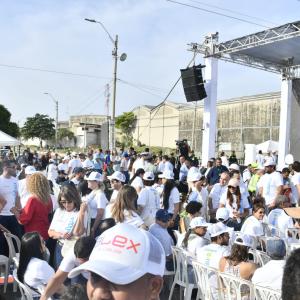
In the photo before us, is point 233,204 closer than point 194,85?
Yes

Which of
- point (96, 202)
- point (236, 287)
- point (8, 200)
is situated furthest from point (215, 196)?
point (236, 287)

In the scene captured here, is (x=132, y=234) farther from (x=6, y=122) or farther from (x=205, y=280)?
(x=6, y=122)

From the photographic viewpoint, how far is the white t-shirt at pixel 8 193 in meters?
6.29

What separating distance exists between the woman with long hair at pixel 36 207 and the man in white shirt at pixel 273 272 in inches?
107

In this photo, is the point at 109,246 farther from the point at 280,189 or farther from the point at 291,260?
the point at 280,189

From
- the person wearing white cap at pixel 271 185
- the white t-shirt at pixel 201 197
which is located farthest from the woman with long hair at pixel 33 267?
the person wearing white cap at pixel 271 185

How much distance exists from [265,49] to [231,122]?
1689 cm

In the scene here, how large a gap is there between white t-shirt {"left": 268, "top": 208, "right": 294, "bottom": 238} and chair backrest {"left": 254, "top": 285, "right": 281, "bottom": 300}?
2.99 m

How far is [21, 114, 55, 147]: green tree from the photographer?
241 ft

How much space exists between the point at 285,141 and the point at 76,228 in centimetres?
1558

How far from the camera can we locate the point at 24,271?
3.95m

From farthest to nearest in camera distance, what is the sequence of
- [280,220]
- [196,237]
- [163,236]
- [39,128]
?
[39,128] < [280,220] < [163,236] < [196,237]

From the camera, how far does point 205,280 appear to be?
4.51 metres

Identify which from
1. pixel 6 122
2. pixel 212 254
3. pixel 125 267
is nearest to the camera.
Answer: pixel 125 267
